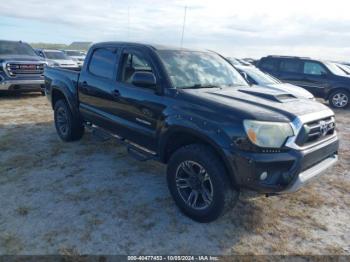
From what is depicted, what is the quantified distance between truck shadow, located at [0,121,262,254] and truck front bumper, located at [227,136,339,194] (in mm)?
642

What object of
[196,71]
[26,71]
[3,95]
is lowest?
[3,95]

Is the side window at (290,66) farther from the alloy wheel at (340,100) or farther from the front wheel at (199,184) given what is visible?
the front wheel at (199,184)

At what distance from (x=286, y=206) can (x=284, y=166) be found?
1117 mm

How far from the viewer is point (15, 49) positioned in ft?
37.9

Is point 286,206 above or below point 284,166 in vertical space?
below

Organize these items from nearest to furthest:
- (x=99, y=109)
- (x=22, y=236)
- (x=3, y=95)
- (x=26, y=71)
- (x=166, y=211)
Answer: (x=22, y=236) < (x=166, y=211) < (x=99, y=109) < (x=26, y=71) < (x=3, y=95)

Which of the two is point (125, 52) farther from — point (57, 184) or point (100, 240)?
point (100, 240)

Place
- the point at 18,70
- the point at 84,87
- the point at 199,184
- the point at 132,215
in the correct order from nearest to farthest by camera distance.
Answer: the point at 199,184, the point at 132,215, the point at 84,87, the point at 18,70

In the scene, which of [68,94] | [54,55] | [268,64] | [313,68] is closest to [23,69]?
[68,94]

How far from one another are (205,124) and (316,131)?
3.82 ft

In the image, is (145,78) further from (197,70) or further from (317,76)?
(317,76)

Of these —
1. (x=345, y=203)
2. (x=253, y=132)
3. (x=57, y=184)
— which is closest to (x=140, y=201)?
(x=57, y=184)

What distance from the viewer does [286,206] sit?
387cm

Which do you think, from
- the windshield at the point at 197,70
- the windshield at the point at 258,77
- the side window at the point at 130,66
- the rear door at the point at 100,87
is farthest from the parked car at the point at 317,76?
the side window at the point at 130,66
